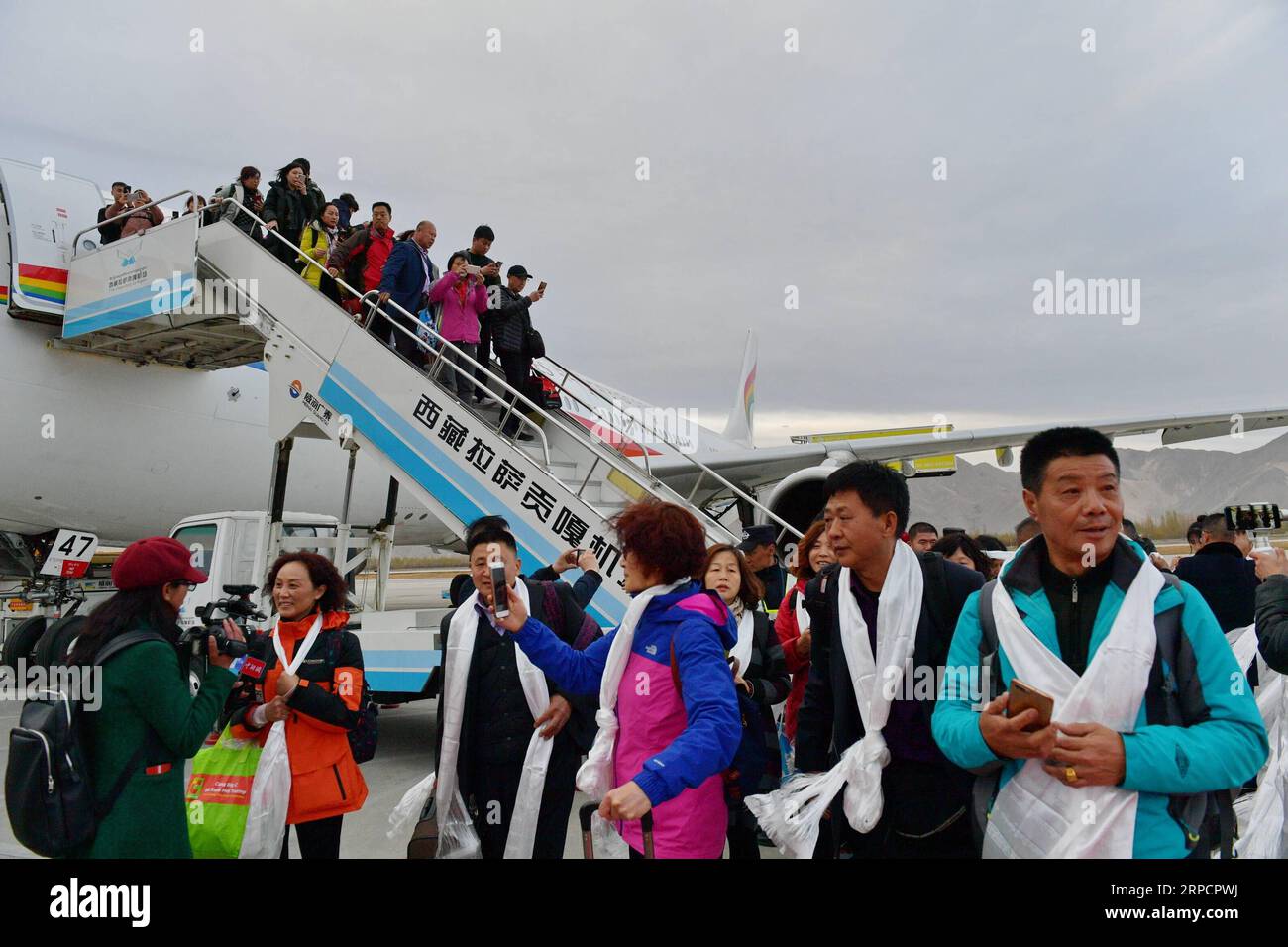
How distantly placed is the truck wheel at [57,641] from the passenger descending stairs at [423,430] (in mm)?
3072

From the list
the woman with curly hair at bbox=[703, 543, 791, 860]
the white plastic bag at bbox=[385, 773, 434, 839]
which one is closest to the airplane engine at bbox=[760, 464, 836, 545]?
the woman with curly hair at bbox=[703, 543, 791, 860]

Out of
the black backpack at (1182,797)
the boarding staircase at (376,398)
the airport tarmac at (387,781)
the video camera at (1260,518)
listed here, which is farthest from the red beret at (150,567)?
the video camera at (1260,518)

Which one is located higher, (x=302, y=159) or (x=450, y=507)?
(x=302, y=159)

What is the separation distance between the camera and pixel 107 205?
9328 mm

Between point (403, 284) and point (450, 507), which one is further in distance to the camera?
point (403, 284)

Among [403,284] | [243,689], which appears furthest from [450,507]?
[243,689]

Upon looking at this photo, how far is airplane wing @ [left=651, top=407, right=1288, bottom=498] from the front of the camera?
13156 mm

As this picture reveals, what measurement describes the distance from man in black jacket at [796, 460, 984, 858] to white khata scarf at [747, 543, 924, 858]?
4 centimetres

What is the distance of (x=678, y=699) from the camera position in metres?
2.44

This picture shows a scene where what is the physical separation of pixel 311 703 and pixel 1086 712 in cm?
244

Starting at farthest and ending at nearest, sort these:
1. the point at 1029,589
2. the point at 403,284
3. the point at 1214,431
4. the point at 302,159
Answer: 1. the point at 1214,431
2. the point at 302,159
3. the point at 403,284
4. the point at 1029,589

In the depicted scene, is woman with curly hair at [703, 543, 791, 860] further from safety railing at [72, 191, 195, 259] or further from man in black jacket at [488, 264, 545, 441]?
safety railing at [72, 191, 195, 259]
